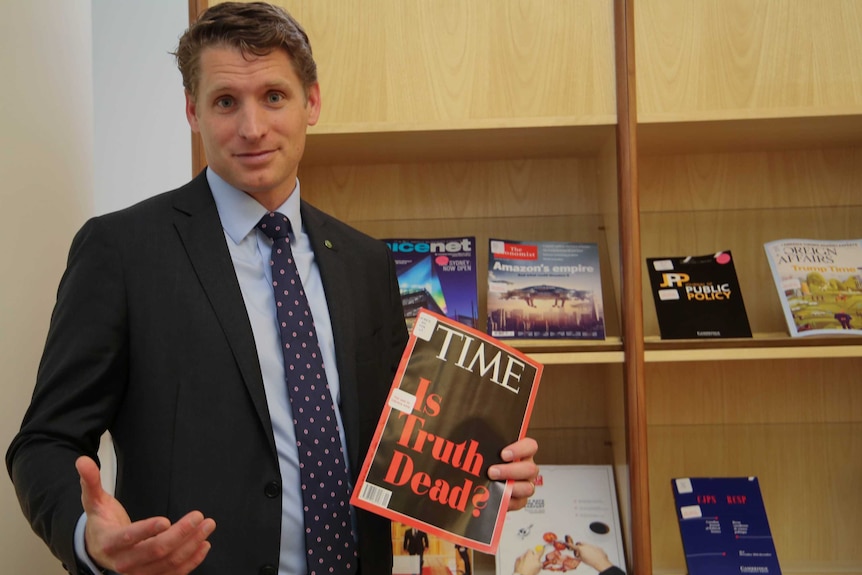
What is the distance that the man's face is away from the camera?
137cm

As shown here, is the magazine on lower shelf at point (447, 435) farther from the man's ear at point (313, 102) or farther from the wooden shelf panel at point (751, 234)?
the wooden shelf panel at point (751, 234)

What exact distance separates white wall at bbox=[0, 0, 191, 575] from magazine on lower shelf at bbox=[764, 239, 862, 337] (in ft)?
5.94

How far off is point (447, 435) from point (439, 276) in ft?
3.15

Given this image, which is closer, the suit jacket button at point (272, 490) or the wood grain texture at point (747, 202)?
the suit jacket button at point (272, 490)

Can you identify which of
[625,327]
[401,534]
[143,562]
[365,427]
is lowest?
[401,534]

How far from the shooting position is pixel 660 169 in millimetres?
2447

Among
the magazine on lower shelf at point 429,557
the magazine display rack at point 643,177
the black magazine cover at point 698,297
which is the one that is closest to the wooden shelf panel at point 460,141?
the magazine display rack at point 643,177

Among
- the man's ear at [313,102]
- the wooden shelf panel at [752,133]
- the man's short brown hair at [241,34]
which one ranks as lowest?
the man's ear at [313,102]

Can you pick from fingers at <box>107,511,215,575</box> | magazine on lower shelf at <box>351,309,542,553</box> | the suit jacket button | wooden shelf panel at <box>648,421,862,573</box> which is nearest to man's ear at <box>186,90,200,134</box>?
magazine on lower shelf at <box>351,309,542,553</box>

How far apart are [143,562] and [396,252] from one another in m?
1.41

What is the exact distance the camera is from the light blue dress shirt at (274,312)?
129 centimetres

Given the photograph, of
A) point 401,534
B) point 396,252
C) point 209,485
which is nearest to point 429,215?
point 396,252

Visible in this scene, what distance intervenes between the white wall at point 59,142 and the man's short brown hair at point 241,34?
47cm

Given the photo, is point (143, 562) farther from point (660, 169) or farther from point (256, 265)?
point (660, 169)
